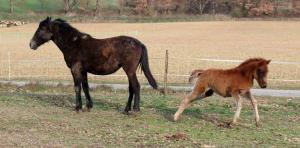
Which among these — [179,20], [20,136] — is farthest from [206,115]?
[179,20]

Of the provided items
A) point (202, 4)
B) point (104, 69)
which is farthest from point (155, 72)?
→ point (202, 4)

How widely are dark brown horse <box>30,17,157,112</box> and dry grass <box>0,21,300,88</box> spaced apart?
1246 centimetres

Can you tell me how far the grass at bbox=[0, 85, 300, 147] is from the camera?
32.2ft

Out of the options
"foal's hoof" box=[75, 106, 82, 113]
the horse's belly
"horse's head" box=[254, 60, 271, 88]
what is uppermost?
"horse's head" box=[254, 60, 271, 88]

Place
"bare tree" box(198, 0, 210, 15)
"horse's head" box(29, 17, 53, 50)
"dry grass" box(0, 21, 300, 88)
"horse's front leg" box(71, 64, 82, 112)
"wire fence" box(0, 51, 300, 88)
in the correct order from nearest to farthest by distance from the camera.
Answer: "horse's front leg" box(71, 64, 82, 112) → "horse's head" box(29, 17, 53, 50) → "wire fence" box(0, 51, 300, 88) → "dry grass" box(0, 21, 300, 88) → "bare tree" box(198, 0, 210, 15)

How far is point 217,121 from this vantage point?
12164 mm

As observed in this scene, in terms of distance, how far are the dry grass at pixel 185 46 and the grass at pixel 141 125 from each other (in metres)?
10.8

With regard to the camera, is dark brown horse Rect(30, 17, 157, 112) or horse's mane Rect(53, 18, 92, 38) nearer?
dark brown horse Rect(30, 17, 157, 112)

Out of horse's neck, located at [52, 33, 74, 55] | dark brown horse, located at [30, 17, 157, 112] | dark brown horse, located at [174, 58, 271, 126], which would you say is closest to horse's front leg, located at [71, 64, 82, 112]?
dark brown horse, located at [30, 17, 157, 112]

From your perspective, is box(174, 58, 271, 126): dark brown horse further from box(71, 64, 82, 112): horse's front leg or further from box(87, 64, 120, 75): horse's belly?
box(71, 64, 82, 112): horse's front leg

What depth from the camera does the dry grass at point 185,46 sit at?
30.2m

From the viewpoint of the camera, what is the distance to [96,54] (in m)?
13.0

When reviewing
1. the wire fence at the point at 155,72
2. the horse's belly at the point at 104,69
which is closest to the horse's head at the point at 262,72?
the horse's belly at the point at 104,69

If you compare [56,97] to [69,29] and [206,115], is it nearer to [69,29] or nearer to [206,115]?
[69,29]
